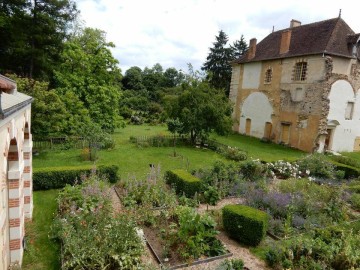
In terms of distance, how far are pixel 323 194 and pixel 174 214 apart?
610 cm

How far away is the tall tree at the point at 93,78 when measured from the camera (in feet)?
75.8

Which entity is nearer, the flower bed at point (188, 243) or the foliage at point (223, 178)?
the flower bed at point (188, 243)

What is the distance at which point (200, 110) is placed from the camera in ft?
68.0

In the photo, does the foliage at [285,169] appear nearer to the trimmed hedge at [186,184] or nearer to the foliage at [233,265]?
the trimmed hedge at [186,184]

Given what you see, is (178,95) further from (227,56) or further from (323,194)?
(227,56)

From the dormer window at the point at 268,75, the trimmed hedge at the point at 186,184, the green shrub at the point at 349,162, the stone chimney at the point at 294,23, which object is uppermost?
the stone chimney at the point at 294,23

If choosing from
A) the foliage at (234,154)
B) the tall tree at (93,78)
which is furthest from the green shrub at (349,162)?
the tall tree at (93,78)

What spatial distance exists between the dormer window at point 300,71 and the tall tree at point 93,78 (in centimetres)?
1626

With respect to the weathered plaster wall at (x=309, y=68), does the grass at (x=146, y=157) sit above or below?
below

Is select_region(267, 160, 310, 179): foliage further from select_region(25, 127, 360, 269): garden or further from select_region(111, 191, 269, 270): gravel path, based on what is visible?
select_region(111, 191, 269, 270): gravel path

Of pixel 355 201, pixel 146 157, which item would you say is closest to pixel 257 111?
pixel 146 157

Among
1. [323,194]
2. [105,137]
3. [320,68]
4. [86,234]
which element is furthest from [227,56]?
[86,234]

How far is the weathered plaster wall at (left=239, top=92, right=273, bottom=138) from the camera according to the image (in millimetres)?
26438

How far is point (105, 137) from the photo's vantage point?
62.1ft
